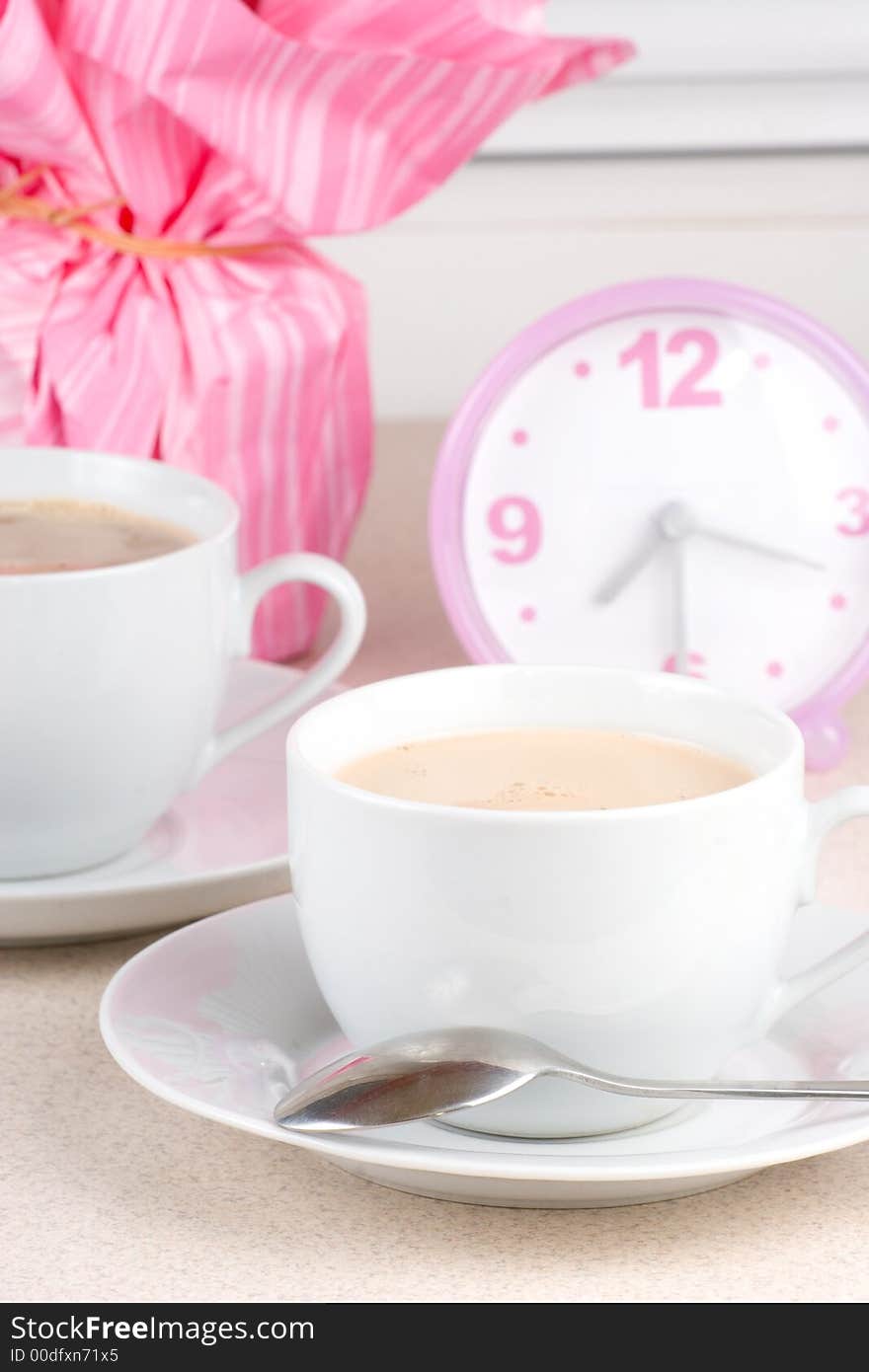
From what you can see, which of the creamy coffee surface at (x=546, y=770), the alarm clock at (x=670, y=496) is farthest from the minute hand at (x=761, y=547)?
the creamy coffee surface at (x=546, y=770)

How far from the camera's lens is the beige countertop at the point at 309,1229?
0.44 m

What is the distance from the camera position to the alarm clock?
792mm

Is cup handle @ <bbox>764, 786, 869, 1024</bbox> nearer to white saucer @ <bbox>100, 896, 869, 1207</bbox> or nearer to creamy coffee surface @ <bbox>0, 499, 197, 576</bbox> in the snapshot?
white saucer @ <bbox>100, 896, 869, 1207</bbox>

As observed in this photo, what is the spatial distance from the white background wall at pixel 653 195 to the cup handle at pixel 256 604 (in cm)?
64

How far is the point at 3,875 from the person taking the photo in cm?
65

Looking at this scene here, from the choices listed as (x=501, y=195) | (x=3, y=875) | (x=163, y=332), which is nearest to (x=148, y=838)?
(x=3, y=875)

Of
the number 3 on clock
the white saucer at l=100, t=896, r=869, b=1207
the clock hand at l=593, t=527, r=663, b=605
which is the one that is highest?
A: the number 3 on clock

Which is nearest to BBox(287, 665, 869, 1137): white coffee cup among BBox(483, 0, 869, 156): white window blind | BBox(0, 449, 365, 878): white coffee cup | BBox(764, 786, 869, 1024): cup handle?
BBox(764, 786, 869, 1024): cup handle

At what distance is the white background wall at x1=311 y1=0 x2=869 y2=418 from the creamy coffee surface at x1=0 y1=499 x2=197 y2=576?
0.64m

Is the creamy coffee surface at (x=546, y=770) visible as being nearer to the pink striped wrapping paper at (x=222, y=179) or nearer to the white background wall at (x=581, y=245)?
the pink striped wrapping paper at (x=222, y=179)
